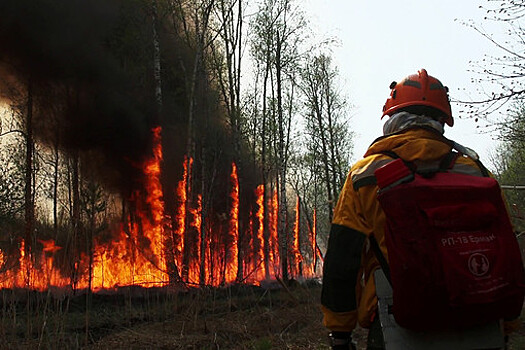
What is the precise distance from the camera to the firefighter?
73.9 inches

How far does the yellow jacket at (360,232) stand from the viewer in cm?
187

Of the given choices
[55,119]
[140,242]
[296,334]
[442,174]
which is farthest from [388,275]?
[55,119]

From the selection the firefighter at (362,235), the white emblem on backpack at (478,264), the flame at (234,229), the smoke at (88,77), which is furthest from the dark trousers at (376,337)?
the flame at (234,229)

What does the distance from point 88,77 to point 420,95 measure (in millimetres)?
14387

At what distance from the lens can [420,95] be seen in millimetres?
2203

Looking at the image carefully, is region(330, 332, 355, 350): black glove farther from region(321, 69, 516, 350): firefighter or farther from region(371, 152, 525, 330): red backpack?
region(371, 152, 525, 330): red backpack

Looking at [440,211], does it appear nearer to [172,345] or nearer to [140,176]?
[172,345]

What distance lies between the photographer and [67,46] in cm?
1412

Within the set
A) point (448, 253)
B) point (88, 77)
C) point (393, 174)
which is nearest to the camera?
point (448, 253)

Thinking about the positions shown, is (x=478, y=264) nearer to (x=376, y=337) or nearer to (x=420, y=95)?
(x=376, y=337)

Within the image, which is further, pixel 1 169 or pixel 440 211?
pixel 1 169

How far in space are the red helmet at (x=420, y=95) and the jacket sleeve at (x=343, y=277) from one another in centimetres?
72

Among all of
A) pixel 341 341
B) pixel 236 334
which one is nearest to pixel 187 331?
pixel 236 334

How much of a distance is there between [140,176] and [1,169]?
9664mm
